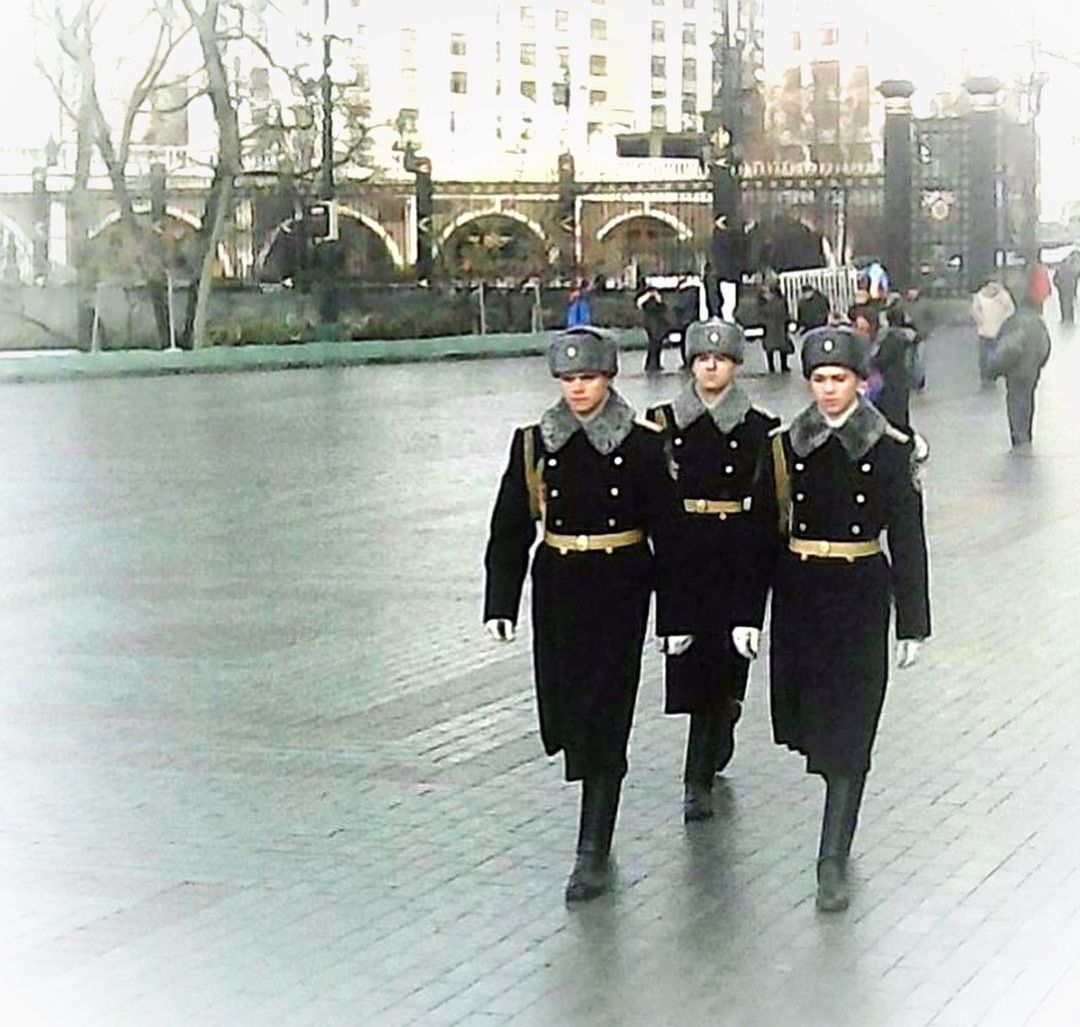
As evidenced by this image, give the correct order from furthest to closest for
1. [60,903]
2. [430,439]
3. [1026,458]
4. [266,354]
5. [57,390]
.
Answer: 1. [266,354]
2. [57,390]
3. [430,439]
4. [1026,458]
5. [60,903]

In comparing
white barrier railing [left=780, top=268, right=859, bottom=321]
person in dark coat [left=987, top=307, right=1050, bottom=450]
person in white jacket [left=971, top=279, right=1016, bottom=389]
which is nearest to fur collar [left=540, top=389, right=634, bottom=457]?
person in dark coat [left=987, top=307, right=1050, bottom=450]

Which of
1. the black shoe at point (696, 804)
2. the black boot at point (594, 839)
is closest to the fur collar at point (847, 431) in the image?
the black boot at point (594, 839)

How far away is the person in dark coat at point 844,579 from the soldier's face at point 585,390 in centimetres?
54

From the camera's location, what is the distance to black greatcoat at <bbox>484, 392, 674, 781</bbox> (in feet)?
21.9

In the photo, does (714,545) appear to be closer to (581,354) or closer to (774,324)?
(581,354)

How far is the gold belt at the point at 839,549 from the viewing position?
659 cm

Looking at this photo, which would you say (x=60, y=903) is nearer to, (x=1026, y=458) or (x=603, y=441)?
(x=603, y=441)

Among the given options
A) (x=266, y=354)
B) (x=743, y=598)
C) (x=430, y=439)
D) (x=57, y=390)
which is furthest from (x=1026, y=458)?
(x=266, y=354)

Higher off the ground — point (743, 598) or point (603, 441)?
point (603, 441)

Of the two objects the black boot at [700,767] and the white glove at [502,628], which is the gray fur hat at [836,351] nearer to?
the white glove at [502,628]

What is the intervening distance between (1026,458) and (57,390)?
1645cm

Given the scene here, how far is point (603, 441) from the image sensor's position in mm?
6688

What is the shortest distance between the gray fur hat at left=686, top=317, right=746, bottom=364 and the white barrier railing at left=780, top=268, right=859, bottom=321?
2631cm

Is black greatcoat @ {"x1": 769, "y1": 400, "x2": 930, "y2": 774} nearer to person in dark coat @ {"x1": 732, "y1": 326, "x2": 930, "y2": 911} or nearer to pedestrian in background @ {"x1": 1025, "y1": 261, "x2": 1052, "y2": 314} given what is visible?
person in dark coat @ {"x1": 732, "y1": 326, "x2": 930, "y2": 911}
